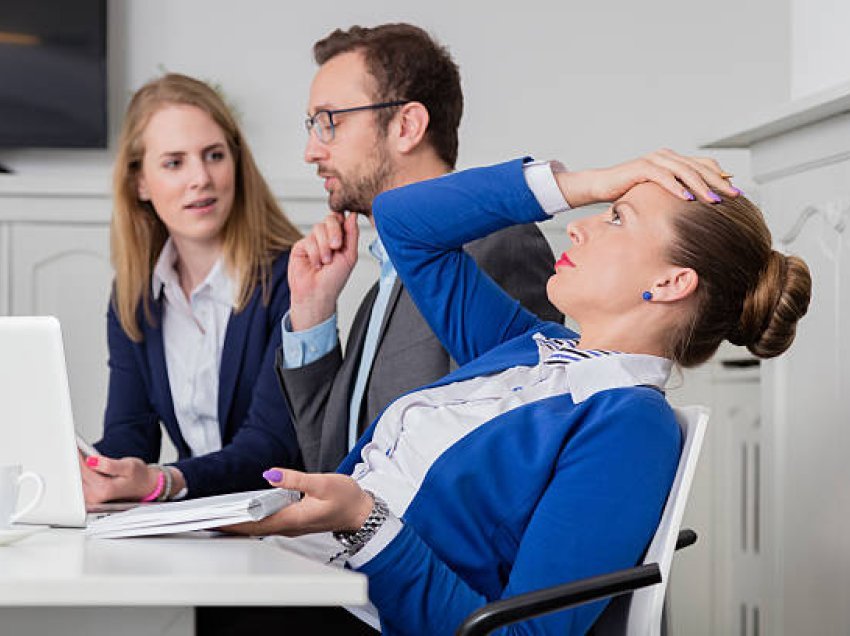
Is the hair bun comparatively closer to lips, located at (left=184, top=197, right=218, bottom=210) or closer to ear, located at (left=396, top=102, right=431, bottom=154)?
ear, located at (left=396, top=102, right=431, bottom=154)

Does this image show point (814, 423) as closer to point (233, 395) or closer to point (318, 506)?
point (233, 395)

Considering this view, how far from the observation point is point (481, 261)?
7.30ft

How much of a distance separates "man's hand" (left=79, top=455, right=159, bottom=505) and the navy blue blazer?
1.78ft

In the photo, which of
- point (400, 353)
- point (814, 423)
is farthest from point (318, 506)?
point (814, 423)

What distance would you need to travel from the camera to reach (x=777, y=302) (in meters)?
1.66

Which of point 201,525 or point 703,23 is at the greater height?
point 703,23

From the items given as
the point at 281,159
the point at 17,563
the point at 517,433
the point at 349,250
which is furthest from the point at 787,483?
the point at 281,159

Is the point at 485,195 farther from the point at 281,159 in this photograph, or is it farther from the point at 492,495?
the point at 281,159

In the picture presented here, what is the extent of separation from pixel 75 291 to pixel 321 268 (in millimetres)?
1769

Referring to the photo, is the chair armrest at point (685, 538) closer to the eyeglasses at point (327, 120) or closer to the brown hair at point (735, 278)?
the brown hair at point (735, 278)

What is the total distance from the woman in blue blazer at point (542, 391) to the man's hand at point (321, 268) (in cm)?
30

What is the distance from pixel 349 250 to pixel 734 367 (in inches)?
65.3

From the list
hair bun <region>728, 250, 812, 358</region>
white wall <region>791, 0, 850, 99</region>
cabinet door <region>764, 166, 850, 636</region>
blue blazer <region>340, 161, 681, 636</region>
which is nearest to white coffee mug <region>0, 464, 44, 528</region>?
blue blazer <region>340, 161, 681, 636</region>

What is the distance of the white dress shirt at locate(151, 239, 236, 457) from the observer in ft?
9.18
